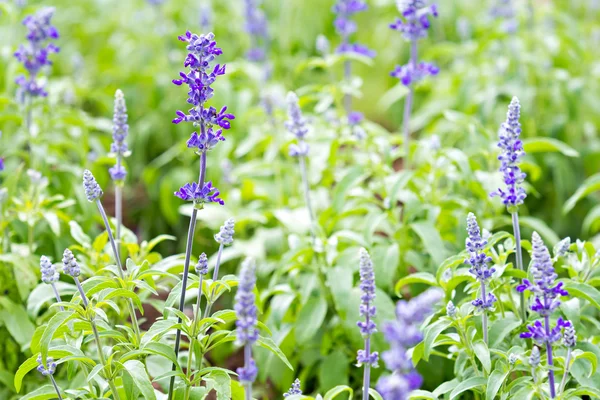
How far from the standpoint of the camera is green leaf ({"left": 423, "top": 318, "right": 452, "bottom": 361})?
3.52 metres

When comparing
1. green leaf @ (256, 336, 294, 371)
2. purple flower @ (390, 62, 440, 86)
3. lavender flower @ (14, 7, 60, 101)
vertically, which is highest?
lavender flower @ (14, 7, 60, 101)

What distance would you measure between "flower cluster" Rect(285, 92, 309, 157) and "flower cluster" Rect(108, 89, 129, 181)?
1.03 m

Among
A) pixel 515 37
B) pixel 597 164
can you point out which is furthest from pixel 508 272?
pixel 515 37

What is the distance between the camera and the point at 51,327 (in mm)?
3248

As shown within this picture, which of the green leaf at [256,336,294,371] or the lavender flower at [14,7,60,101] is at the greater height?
the lavender flower at [14,7,60,101]

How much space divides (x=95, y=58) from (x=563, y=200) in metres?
5.84

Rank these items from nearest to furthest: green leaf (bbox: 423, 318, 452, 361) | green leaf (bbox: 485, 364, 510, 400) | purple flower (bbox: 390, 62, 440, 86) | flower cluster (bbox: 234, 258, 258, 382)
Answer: flower cluster (bbox: 234, 258, 258, 382) < green leaf (bbox: 485, 364, 510, 400) < green leaf (bbox: 423, 318, 452, 361) < purple flower (bbox: 390, 62, 440, 86)

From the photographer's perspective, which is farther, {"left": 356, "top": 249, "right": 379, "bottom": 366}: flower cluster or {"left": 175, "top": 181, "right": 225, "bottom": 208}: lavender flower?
{"left": 175, "top": 181, "right": 225, "bottom": 208}: lavender flower

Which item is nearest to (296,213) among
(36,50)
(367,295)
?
(36,50)

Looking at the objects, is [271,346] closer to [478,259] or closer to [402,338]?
[478,259]

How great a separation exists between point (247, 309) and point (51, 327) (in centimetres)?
104

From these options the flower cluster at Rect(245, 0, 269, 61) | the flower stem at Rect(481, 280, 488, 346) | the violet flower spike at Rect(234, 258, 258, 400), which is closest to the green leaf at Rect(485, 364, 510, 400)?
the flower stem at Rect(481, 280, 488, 346)

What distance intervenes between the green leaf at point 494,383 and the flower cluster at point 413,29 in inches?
86.8

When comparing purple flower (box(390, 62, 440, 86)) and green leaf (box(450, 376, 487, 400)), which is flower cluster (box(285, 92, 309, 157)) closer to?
purple flower (box(390, 62, 440, 86))
